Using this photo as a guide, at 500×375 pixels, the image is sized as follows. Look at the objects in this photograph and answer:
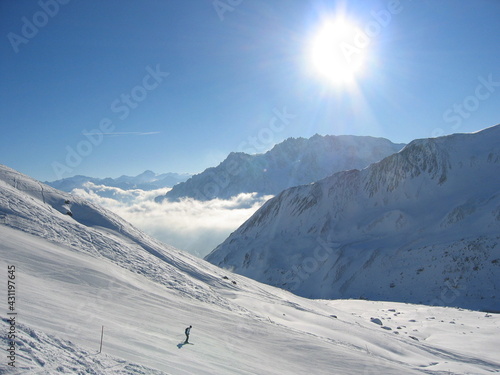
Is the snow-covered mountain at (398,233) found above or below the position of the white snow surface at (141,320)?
above

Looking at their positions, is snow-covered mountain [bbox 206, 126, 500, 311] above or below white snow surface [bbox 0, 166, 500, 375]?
above

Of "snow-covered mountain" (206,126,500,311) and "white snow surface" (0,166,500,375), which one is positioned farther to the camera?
"snow-covered mountain" (206,126,500,311)

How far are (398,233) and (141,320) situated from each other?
194ft

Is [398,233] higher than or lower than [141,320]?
higher

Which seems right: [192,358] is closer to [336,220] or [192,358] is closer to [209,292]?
[209,292]

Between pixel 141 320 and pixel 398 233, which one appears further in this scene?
pixel 398 233

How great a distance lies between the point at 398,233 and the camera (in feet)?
198

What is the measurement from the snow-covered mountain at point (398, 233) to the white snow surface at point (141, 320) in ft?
89.4

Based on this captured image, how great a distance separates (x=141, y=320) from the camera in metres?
10.4

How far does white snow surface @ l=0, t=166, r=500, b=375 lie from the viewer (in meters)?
7.42

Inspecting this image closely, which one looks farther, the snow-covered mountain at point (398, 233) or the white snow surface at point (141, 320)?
the snow-covered mountain at point (398, 233)

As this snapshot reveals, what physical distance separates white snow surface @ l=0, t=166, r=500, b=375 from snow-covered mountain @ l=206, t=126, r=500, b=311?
1073 inches

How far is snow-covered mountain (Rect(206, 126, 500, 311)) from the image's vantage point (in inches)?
1801

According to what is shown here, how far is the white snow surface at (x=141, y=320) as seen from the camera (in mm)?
7418
